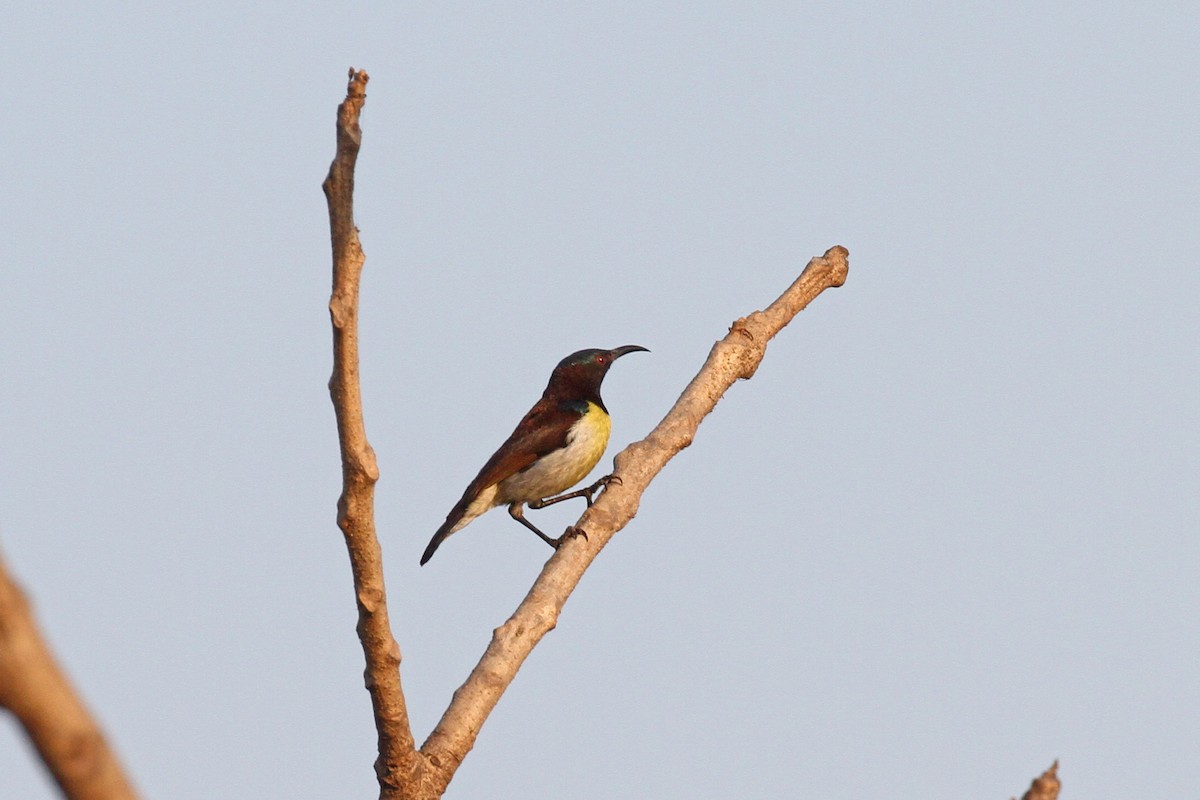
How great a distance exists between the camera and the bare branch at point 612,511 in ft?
16.3

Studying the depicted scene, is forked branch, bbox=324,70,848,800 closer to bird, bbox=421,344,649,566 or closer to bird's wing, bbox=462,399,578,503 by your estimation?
bird, bbox=421,344,649,566

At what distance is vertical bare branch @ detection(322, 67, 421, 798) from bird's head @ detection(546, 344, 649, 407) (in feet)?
18.6

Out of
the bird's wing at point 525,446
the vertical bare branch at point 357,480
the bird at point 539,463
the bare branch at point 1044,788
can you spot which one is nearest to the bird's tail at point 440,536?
the bird at point 539,463

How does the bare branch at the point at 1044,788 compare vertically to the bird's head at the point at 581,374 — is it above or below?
below

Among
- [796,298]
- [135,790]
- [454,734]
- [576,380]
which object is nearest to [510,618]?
[454,734]

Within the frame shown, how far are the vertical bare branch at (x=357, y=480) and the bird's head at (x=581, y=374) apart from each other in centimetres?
567

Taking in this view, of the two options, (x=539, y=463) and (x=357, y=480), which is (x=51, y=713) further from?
(x=539, y=463)

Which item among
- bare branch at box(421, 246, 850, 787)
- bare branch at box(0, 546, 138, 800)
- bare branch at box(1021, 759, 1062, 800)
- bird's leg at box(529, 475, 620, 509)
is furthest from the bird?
bare branch at box(0, 546, 138, 800)

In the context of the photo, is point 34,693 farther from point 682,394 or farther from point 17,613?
point 682,394

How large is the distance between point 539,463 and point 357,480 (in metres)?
5.59

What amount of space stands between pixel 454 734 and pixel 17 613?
393cm

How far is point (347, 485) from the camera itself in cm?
390

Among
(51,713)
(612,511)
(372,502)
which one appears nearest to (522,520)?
(612,511)

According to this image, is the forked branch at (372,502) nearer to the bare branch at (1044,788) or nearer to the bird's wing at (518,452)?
the bare branch at (1044,788)
